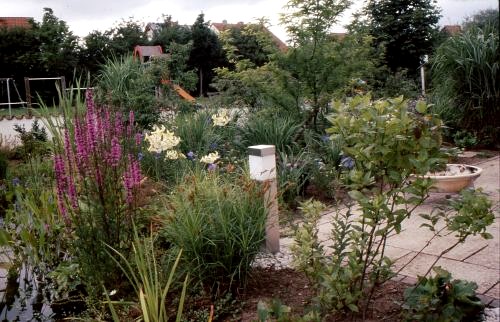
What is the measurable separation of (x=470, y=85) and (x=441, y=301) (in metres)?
5.69

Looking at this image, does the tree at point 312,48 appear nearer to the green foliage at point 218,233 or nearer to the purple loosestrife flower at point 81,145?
the green foliage at point 218,233

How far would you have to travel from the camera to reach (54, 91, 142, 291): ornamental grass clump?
7.61 feet

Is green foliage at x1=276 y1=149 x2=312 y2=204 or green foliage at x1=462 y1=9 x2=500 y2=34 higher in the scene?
green foliage at x1=462 y1=9 x2=500 y2=34

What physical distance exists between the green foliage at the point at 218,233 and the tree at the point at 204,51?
1987cm

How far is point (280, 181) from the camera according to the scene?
14.6 feet

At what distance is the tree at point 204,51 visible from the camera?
22.5 meters

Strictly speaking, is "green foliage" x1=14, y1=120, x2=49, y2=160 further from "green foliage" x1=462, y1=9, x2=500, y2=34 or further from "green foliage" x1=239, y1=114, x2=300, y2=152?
"green foliage" x1=462, y1=9, x2=500, y2=34

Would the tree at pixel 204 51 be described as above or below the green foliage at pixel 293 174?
above

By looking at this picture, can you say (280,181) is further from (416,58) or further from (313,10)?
(416,58)

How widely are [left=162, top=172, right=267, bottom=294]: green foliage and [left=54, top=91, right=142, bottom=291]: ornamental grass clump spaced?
0.27 metres

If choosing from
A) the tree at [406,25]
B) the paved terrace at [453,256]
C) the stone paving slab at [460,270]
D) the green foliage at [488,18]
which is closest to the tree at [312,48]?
the paved terrace at [453,256]

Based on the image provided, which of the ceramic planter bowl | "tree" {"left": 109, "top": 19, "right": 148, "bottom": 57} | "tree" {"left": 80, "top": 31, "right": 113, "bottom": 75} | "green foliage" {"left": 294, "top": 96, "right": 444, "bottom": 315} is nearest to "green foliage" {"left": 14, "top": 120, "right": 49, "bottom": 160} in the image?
the ceramic planter bowl

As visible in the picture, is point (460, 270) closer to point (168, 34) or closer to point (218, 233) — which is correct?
point (218, 233)

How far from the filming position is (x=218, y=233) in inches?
97.4
